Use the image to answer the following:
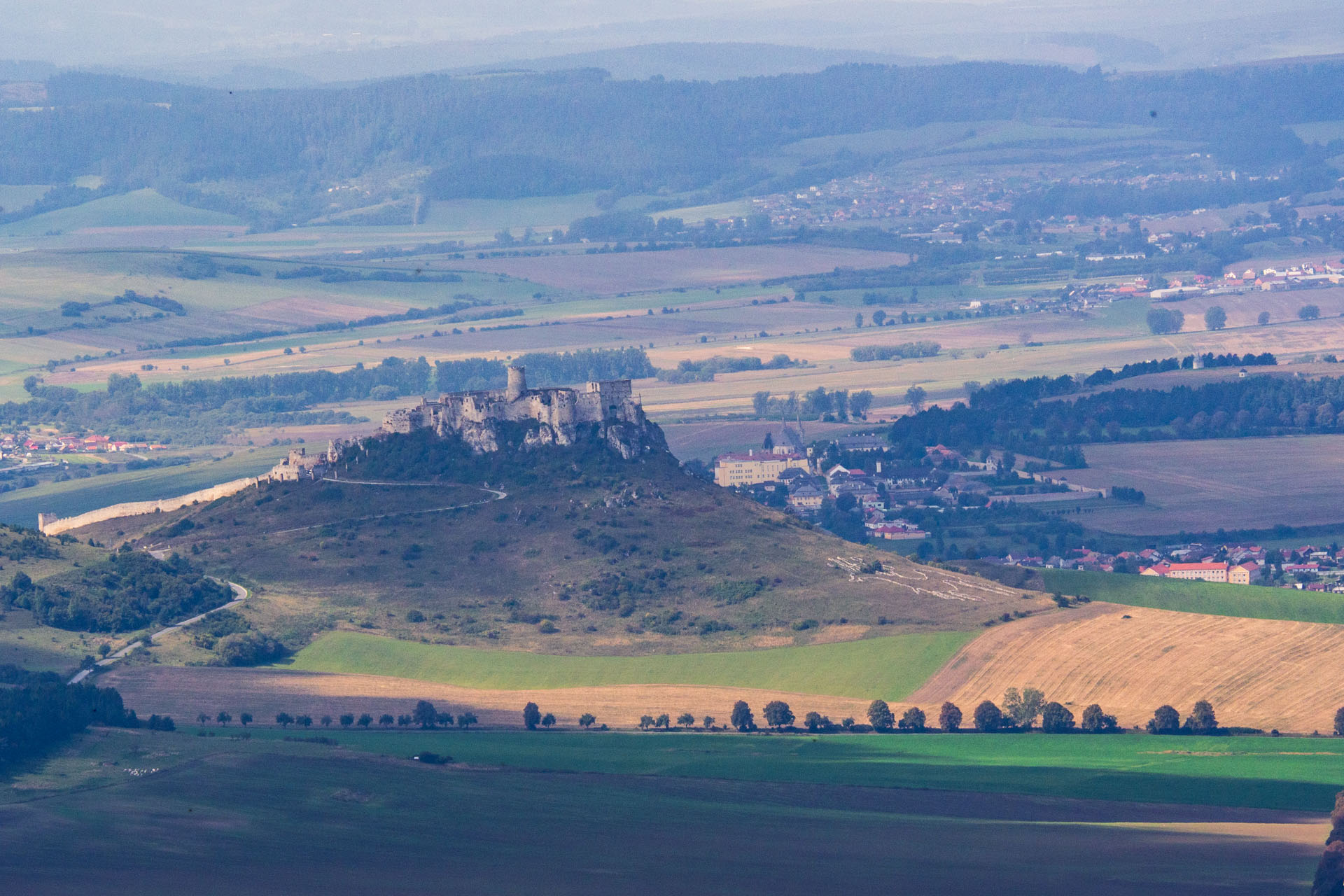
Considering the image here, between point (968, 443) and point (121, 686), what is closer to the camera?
point (121, 686)

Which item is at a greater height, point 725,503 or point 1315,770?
point 725,503

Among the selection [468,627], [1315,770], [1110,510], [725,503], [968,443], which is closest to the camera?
[1315,770]

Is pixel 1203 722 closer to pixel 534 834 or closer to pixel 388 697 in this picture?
pixel 534 834

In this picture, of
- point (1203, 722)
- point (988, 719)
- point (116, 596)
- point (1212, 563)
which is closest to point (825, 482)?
point (1212, 563)

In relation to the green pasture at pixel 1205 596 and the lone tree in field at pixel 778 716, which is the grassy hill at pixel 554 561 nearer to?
the green pasture at pixel 1205 596

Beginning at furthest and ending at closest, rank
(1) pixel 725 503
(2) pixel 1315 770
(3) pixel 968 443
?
1. (3) pixel 968 443
2. (1) pixel 725 503
3. (2) pixel 1315 770

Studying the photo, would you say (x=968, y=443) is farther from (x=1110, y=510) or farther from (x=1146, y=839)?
(x=1146, y=839)

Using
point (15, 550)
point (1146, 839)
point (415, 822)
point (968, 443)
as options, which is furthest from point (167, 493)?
point (1146, 839)
